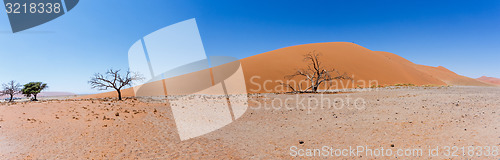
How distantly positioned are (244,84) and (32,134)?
90.6ft

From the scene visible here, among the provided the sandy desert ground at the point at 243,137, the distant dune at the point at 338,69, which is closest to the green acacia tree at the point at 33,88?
the distant dune at the point at 338,69

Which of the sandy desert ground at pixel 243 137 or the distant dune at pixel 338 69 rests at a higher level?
the distant dune at pixel 338 69

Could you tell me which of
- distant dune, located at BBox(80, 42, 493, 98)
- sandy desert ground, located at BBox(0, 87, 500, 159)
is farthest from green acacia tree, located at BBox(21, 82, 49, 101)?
sandy desert ground, located at BBox(0, 87, 500, 159)

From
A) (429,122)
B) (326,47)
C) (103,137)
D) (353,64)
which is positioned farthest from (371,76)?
(103,137)

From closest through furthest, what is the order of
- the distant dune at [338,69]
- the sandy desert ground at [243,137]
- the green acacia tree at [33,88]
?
the sandy desert ground at [243,137] < the green acacia tree at [33,88] < the distant dune at [338,69]

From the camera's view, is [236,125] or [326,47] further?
[326,47]

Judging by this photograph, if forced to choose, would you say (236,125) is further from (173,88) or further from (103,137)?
(173,88)

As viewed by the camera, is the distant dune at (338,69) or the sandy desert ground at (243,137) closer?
the sandy desert ground at (243,137)

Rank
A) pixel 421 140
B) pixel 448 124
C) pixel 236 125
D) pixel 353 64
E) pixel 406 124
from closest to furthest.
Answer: pixel 421 140 < pixel 448 124 < pixel 406 124 < pixel 236 125 < pixel 353 64

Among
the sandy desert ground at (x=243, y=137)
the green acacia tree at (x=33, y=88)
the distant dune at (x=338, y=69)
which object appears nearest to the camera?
the sandy desert ground at (x=243, y=137)

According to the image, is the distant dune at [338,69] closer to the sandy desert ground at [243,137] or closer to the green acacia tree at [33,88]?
the green acacia tree at [33,88]

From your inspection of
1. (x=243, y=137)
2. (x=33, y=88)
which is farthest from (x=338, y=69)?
(x=33, y=88)

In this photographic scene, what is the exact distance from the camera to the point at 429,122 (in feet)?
22.0

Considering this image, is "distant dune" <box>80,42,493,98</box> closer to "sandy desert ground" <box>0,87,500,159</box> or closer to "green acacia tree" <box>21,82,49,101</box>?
"green acacia tree" <box>21,82,49,101</box>
